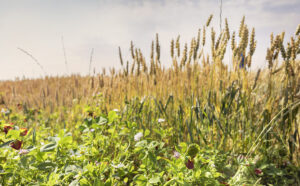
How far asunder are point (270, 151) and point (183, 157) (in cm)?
76

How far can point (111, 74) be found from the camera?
247 cm

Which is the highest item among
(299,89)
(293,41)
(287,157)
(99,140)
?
(293,41)

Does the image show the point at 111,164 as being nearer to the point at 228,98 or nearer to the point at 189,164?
the point at 189,164

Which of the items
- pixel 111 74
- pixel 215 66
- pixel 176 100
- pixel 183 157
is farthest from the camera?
pixel 111 74

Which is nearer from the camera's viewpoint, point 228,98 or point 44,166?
point 44,166

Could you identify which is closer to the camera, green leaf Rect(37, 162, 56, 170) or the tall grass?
green leaf Rect(37, 162, 56, 170)

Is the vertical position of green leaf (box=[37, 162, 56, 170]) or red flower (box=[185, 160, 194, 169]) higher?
red flower (box=[185, 160, 194, 169])

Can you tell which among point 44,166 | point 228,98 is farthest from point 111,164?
point 228,98

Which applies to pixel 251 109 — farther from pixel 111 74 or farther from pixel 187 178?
pixel 111 74

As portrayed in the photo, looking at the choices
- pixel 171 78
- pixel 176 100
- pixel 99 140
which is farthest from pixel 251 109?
pixel 99 140

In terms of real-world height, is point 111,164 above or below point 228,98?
below

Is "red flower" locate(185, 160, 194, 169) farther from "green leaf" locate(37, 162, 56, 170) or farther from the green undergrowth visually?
"green leaf" locate(37, 162, 56, 170)

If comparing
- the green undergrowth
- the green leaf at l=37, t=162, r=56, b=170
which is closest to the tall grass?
the green undergrowth

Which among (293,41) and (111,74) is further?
(111,74)
